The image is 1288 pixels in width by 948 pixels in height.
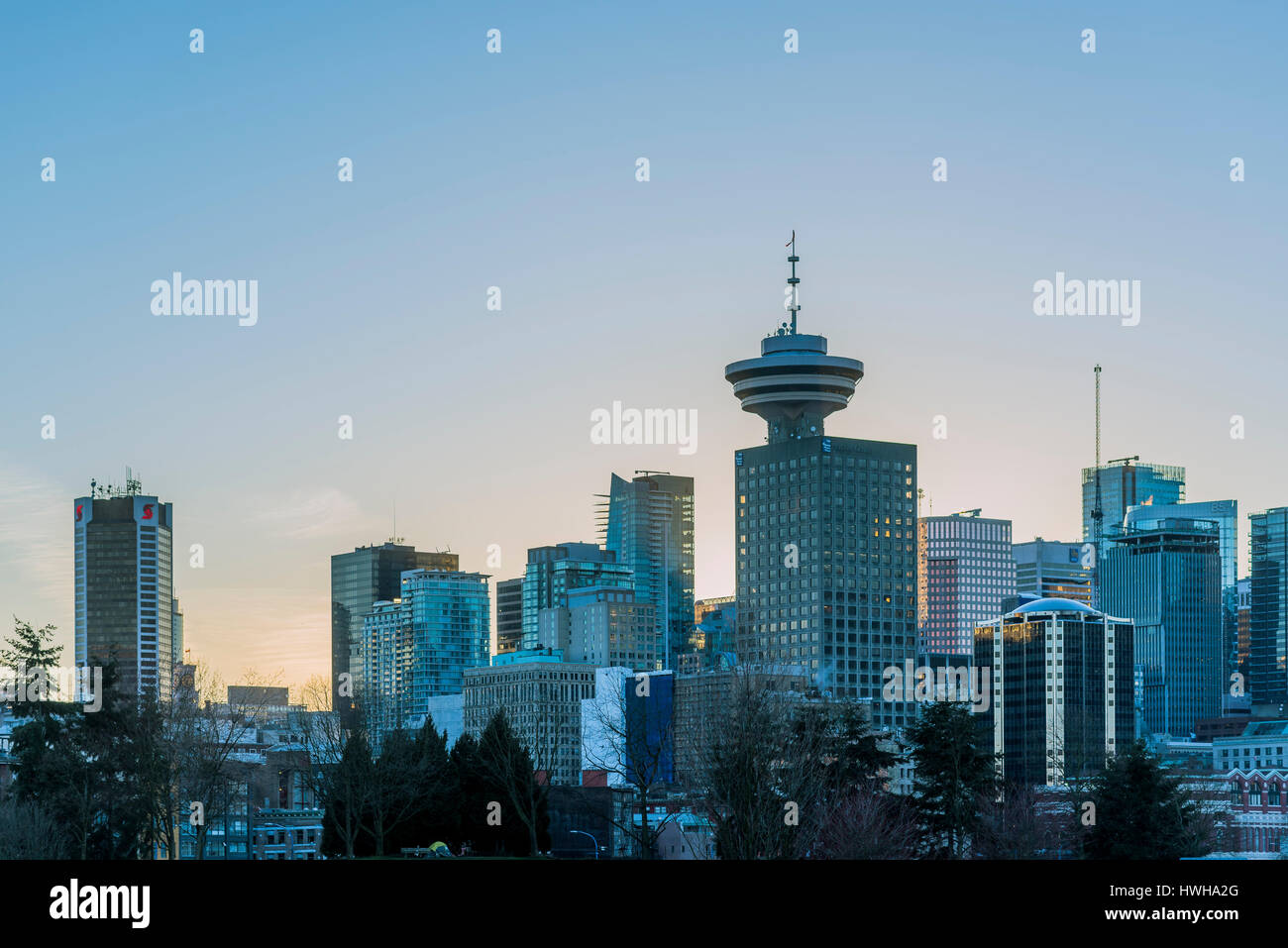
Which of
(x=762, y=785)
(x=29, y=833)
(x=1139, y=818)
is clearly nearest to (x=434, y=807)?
(x=29, y=833)

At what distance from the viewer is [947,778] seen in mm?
73625

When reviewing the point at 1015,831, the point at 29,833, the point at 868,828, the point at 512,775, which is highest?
the point at 512,775

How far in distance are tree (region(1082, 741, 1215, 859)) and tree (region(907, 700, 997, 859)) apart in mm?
5353

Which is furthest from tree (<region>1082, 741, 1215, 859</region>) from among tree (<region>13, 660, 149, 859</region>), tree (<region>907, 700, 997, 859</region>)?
tree (<region>13, 660, 149, 859</region>)

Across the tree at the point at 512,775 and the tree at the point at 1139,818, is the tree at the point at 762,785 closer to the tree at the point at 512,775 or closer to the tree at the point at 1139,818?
the tree at the point at 512,775

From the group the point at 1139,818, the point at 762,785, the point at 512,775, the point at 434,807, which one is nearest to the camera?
the point at 762,785

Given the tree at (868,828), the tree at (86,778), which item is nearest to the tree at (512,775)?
the tree at (868,828)

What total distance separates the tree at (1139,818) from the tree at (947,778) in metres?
5.35

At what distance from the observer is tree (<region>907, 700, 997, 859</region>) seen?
240 ft

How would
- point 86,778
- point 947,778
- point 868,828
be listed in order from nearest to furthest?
point 868,828 → point 86,778 → point 947,778

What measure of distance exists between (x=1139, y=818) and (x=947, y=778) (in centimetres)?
936

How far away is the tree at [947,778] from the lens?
2876 inches

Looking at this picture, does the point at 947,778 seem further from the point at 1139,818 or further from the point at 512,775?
the point at 512,775
